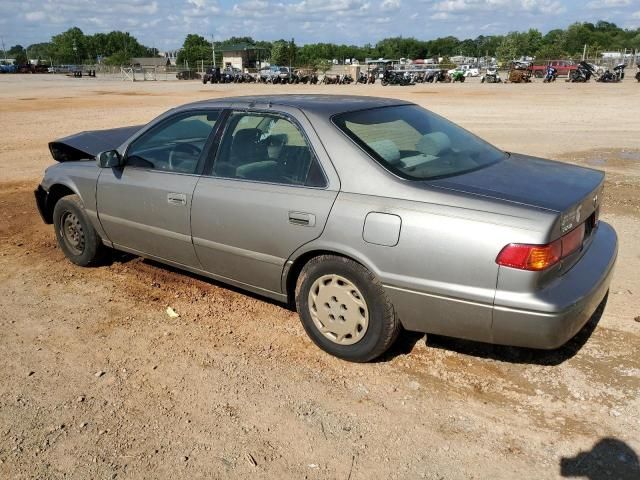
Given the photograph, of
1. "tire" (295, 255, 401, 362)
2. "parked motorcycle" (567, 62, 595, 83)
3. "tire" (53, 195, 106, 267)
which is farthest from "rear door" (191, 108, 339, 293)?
"parked motorcycle" (567, 62, 595, 83)

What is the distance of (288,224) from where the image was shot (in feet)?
11.8

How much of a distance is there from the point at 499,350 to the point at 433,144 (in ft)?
4.77

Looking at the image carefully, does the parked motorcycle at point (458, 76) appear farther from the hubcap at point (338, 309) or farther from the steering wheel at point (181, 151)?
the hubcap at point (338, 309)

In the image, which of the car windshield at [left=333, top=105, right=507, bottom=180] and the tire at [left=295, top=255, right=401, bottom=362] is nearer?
the tire at [left=295, top=255, right=401, bottom=362]

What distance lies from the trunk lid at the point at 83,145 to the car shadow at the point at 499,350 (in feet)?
11.6

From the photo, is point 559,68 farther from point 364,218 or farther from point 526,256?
point 526,256

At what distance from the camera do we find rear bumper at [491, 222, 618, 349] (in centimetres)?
288

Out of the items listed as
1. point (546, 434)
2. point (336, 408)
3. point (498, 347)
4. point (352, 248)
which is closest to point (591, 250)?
point (498, 347)

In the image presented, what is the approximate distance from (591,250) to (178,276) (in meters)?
3.46

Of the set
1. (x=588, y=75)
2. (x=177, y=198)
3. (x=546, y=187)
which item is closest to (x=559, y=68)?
(x=588, y=75)

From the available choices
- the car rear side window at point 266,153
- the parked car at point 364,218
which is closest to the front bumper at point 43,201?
the parked car at point 364,218

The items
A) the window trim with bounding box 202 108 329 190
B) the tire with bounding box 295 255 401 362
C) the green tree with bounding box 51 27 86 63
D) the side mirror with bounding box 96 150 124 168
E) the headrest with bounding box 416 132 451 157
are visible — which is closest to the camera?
the tire with bounding box 295 255 401 362

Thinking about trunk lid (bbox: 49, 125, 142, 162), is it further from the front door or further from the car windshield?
the car windshield

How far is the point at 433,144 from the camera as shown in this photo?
3869 millimetres
